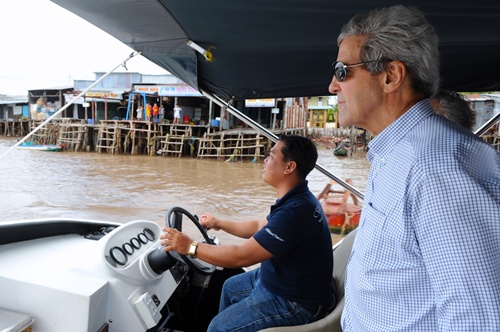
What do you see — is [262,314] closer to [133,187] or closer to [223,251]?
[223,251]

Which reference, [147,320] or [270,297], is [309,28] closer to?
[270,297]

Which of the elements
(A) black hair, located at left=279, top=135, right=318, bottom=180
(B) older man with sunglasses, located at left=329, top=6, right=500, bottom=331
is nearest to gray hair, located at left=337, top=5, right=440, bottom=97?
(B) older man with sunglasses, located at left=329, top=6, right=500, bottom=331

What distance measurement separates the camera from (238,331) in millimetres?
1909

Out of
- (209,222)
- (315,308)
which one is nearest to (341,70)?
(315,308)

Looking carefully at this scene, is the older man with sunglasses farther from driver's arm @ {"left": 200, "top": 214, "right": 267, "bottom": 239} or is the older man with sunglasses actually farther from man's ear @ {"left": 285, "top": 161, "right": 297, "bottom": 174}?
driver's arm @ {"left": 200, "top": 214, "right": 267, "bottom": 239}

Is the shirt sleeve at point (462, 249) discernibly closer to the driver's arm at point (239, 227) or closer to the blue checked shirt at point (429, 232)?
the blue checked shirt at point (429, 232)

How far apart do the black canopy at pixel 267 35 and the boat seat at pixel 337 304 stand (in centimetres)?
119

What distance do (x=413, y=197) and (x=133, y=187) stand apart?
14.5m

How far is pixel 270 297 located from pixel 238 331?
0.22 metres

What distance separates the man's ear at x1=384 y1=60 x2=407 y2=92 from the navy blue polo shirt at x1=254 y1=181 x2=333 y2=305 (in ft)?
3.11

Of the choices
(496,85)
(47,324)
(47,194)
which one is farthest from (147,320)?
(47,194)

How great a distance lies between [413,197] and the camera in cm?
87

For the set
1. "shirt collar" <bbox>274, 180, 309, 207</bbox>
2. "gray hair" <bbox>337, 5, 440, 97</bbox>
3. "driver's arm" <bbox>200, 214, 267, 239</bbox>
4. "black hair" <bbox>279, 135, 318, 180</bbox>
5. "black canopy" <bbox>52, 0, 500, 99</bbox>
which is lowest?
"driver's arm" <bbox>200, 214, 267, 239</bbox>

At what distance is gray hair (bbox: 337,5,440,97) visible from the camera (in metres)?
1.02
